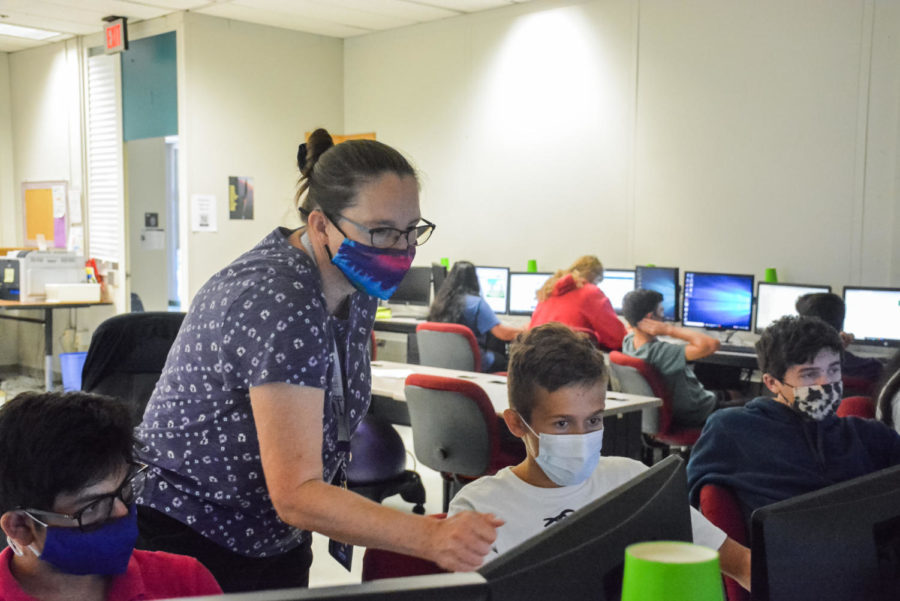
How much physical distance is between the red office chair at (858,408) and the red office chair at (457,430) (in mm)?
1250

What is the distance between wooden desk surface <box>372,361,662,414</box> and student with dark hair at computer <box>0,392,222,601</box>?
2.25 meters

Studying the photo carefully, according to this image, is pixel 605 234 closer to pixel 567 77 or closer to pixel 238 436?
pixel 567 77

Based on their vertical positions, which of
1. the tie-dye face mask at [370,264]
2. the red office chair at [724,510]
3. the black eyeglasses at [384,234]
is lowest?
the red office chair at [724,510]

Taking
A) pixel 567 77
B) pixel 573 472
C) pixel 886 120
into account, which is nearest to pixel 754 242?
pixel 886 120

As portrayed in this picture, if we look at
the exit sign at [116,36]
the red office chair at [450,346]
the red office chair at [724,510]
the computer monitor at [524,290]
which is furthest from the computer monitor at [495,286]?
the red office chair at [724,510]

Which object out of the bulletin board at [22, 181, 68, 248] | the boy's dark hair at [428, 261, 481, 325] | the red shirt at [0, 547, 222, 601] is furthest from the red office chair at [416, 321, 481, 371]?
the bulletin board at [22, 181, 68, 248]

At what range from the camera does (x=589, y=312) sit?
5.69 m

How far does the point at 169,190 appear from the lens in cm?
1070

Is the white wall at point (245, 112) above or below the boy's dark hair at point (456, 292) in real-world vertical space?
above

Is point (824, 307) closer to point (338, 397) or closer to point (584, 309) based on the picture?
point (584, 309)

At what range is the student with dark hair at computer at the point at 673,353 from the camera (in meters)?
4.29

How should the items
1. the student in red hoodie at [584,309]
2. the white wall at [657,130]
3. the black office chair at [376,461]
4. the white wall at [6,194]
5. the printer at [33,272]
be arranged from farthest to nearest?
the white wall at [6,194] < the printer at [33,272] < the student in red hoodie at [584,309] < the white wall at [657,130] < the black office chair at [376,461]

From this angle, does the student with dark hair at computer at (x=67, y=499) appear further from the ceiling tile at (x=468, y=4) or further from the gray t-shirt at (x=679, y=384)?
the ceiling tile at (x=468, y=4)

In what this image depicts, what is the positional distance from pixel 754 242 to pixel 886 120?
1.01 m
